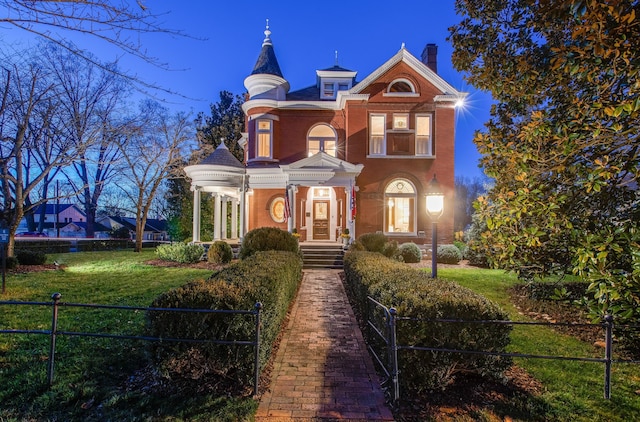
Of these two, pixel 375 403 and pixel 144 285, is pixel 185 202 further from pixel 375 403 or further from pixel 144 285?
pixel 375 403

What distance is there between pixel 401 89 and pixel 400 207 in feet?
20.2

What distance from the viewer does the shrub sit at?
13570 mm

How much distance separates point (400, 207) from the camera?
17.7 metres

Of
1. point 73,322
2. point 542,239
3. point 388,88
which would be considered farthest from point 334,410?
Result: point 388,88

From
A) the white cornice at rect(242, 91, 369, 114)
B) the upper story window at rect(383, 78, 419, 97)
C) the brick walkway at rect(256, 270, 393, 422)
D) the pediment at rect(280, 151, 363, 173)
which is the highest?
the upper story window at rect(383, 78, 419, 97)

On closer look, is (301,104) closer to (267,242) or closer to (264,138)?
(264,138)

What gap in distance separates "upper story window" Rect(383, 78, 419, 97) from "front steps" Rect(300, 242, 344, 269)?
27.9ft

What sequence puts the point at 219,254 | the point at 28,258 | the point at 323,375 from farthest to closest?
the point at 219,254 < the point at 28,258 < the point at 323,375

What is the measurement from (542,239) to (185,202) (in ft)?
75.3

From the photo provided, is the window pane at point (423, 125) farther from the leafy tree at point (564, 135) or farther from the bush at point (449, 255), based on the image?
the leafy tree at point (564, 135)

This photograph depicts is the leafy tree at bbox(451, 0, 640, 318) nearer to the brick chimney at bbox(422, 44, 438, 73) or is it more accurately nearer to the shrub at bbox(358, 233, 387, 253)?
the shrub at bbox(358, 233, 387, 253)

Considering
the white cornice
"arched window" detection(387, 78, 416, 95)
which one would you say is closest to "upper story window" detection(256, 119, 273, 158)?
the white cornice

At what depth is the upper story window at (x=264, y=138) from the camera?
18.9 m

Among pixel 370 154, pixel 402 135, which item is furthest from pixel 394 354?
pixel 402 135
